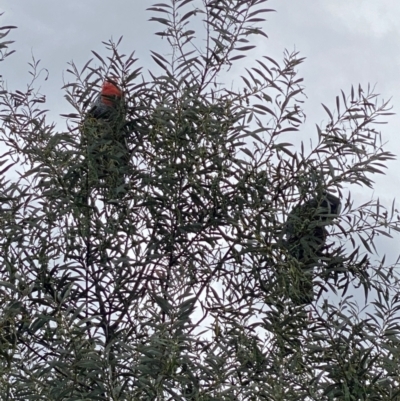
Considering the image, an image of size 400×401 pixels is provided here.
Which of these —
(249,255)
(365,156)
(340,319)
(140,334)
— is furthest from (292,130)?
(140,334)

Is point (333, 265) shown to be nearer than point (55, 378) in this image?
No

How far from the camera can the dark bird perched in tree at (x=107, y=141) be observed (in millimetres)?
4551

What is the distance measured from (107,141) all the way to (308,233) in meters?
1.23

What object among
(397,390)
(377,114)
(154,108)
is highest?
(377,114)

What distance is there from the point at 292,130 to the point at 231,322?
115 centimetres

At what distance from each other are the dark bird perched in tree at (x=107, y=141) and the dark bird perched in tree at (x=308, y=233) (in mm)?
969

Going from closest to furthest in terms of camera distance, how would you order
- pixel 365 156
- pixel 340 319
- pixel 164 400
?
pixel 164 400 → pixel 340 319 → pixel 365 156

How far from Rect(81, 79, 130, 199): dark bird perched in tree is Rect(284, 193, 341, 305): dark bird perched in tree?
969mm

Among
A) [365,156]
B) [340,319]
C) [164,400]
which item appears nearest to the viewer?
[164,400]

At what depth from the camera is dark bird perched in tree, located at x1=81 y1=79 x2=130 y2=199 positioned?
4551 mm

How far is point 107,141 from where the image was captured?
458cm

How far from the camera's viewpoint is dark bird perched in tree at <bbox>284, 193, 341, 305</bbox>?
14.6 feet

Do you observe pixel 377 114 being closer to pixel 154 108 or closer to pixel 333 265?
pixel 333 265

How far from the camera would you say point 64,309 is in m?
4.37
